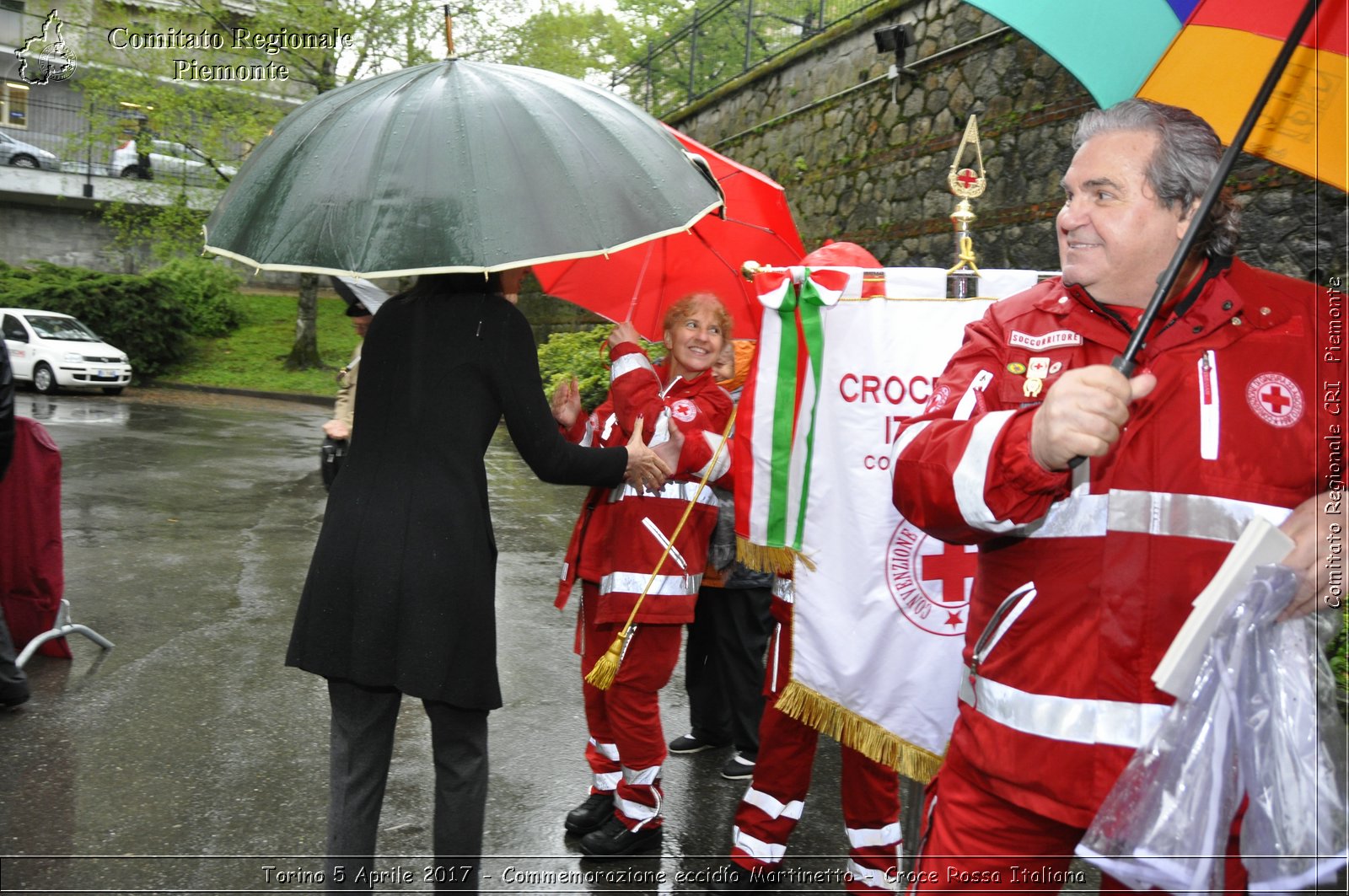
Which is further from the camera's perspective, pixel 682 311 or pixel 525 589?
pixel 525 589

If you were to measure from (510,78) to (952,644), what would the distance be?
2037mm

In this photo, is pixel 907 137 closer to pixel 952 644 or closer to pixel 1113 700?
pixel 952 644

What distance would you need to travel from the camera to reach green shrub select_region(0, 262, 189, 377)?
25219 millimetres

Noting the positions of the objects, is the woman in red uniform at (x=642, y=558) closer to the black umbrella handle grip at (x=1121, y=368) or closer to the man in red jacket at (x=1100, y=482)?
the man in red jacket at (x=1100, y=482)

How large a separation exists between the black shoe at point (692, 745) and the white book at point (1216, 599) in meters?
3.56

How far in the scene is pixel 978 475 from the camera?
1990 millimetres

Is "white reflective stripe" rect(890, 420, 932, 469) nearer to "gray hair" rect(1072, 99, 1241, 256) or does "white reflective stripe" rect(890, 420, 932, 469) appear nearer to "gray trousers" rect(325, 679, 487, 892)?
"gray hair" rect(1072, 99, 1241, 256)

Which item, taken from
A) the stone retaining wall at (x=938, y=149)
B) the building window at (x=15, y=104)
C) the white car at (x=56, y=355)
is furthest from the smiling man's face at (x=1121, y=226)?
the building window at (x=15, y=104)

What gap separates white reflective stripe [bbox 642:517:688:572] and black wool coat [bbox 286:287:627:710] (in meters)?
1.05

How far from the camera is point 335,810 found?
3107 millimetres

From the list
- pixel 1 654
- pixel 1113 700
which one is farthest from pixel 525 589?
pixel 1113 700

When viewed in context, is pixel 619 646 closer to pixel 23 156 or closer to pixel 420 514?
pixel 420 514

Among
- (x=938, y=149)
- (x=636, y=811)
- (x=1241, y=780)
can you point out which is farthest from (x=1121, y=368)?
(x=938, y=149)

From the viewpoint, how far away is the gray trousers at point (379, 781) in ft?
10.0
